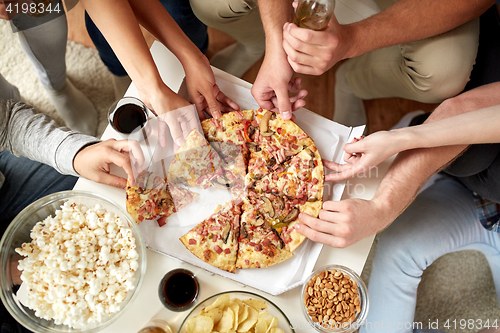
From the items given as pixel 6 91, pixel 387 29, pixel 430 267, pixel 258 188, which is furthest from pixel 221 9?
pixel 430 267

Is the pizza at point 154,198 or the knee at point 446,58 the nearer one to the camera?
the pizza at point 154,198

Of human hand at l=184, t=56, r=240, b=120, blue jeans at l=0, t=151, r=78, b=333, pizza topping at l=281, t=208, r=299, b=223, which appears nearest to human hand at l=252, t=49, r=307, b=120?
human hand at l=184, t=56, r=240, b=120

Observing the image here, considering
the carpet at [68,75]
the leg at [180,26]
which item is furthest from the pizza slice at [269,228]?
the carpet at [68,75]

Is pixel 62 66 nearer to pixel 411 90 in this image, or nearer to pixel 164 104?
pixel 164 104

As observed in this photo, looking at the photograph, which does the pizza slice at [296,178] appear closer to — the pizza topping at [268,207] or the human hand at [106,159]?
the pizza topping at [268,207]

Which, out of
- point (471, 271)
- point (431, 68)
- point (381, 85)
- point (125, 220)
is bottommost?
point (471, 271)

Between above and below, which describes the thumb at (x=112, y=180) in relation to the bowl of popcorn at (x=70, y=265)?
above

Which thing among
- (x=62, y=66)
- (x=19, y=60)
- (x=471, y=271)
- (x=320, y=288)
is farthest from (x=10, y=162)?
(x=471, y=271)
